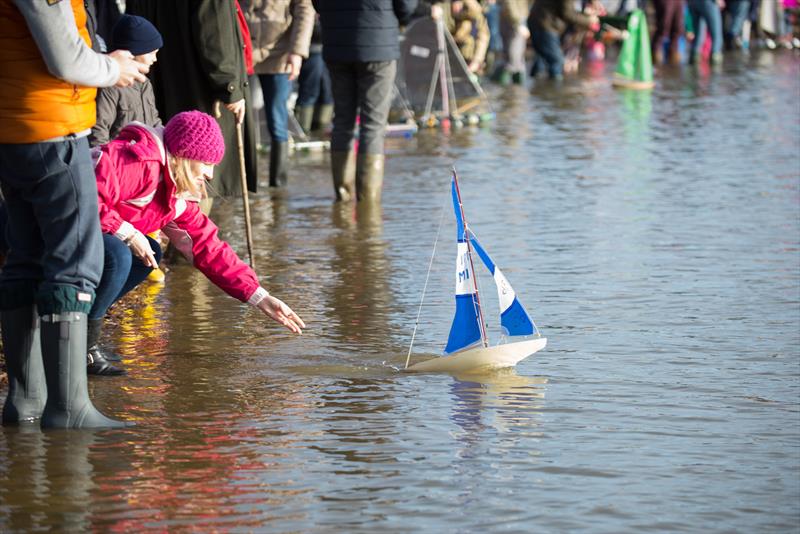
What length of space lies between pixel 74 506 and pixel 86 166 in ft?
3.62

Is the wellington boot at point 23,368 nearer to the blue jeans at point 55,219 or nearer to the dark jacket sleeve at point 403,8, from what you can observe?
the blue jeans at point 55,219

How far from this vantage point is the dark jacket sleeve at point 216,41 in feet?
28.5

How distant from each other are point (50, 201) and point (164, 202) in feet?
3.06

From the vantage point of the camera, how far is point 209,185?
29.8 ft

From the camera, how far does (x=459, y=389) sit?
6.14m

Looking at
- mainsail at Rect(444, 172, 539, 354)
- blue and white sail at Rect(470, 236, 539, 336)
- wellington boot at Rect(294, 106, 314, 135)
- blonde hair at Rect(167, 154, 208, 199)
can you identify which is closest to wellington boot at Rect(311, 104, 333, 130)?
wellington boot at Rect(294, 106, 314, 135)

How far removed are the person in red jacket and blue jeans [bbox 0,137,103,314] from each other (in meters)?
0.62

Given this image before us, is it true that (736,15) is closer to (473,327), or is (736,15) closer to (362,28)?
(362,28)

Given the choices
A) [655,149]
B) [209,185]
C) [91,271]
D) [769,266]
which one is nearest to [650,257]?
[769,266]

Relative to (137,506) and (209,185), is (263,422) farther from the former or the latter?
(209,185)


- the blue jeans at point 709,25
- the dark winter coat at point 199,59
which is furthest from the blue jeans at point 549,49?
the dark winter coat at point 199,59

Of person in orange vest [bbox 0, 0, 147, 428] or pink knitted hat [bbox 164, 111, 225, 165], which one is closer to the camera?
person in orange vest [bbox 0, 0, 147, 428]

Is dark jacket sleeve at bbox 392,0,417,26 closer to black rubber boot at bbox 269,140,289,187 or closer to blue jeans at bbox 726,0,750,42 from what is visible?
black rubber boot at bbox 269,140,289,187

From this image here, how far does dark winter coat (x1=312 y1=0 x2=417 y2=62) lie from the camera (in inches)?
422
